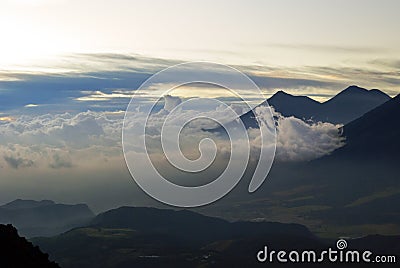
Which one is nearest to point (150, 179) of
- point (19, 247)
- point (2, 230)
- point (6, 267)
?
point (6, 267)

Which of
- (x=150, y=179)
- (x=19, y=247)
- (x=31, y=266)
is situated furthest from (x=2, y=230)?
(x=150, y=179)

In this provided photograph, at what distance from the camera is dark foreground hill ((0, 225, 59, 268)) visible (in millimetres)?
143500

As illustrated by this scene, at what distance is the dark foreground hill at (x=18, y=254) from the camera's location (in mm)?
143500

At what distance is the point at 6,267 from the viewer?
13688 centimetres

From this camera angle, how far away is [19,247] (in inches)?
6093

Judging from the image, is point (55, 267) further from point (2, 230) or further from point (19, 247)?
point (2, 230)

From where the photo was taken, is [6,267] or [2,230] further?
[2,230]

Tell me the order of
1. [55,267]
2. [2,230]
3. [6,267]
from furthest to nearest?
[2,230]
[55,267]
[6,267]

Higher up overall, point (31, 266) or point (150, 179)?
point (150, 179)

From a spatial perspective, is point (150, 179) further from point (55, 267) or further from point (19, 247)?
point (19, 247)

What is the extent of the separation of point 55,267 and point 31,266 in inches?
213

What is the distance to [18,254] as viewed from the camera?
150250 millimetres

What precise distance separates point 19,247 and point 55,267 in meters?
13.6

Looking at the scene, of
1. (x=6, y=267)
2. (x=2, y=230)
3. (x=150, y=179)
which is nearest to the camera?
(x=150, y=179)
